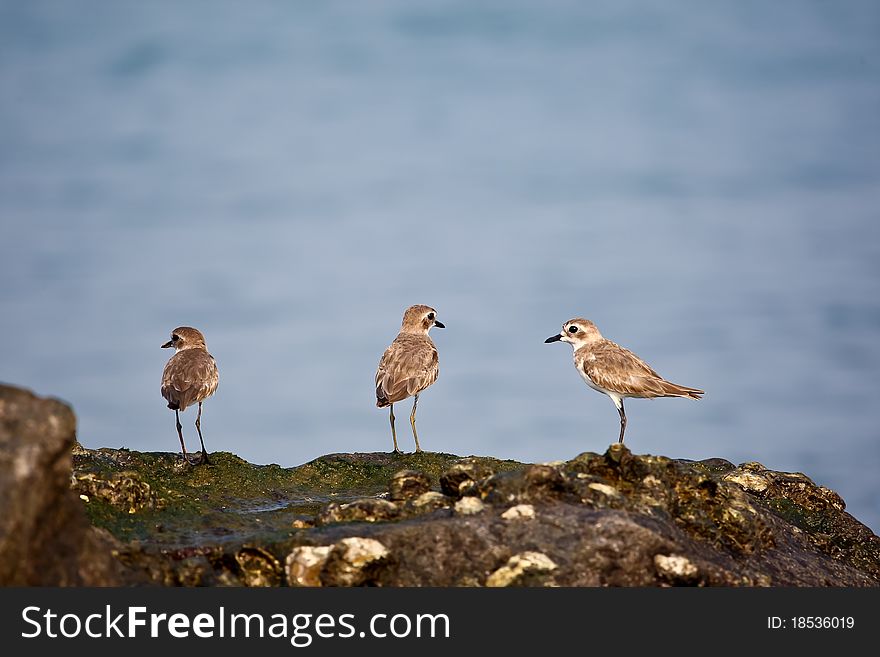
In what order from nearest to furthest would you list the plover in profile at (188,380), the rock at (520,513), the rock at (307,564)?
1. the rock at (307,564)
2. the rock at (520,513)
3. the plover in profile at (188,380)

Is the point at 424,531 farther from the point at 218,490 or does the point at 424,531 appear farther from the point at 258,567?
the point at 218,490

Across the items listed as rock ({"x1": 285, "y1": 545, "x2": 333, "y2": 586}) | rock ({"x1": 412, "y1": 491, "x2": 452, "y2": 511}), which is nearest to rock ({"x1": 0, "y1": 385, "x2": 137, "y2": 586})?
rock ({"x1": 285, "y1": 545, "x2": 333, "y2": 586})

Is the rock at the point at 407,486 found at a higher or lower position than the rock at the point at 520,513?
higher

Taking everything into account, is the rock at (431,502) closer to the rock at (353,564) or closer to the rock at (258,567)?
the rock at (353,564)

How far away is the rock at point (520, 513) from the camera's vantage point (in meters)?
10.9

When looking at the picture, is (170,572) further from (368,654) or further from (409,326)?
(409,326)

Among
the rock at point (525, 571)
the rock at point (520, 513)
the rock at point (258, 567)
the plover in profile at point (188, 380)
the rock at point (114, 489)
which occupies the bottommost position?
the rock at point (525, 571)

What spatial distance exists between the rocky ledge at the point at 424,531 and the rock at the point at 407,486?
0.02 metres

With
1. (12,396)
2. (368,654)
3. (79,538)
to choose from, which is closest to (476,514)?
(368,654)

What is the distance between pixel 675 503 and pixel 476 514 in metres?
3.00

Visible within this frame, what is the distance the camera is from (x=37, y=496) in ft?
26.1

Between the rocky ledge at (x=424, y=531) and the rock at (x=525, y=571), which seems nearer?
the rocky ledge at (x=424, y=531)

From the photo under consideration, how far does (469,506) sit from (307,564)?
1918 mm

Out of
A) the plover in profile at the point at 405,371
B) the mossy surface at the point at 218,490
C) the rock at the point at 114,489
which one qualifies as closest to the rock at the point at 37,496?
the mossy surface at the point at 218,490
